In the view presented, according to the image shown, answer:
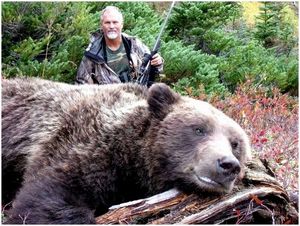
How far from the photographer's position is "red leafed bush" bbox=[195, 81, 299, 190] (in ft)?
19.6

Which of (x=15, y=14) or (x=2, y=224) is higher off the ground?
(x=15, y=14)

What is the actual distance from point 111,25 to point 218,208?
406 cm

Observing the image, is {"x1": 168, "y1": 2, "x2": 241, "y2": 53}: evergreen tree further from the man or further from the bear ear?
the bear ear

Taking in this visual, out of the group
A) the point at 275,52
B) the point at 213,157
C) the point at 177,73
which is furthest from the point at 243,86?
the point at 275,52

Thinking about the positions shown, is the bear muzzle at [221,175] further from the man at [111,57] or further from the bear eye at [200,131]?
the man at [111,57]

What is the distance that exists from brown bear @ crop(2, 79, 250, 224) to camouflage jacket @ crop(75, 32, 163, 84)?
2564mm

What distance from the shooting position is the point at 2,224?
4227 millimetres

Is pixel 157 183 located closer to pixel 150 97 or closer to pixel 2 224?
pixel 150 97

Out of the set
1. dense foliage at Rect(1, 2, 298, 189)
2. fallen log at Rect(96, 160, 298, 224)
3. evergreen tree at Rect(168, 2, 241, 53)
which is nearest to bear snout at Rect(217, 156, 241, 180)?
fallen log at Rect(96, 160, 298, 224)

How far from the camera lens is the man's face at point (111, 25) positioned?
7.70m

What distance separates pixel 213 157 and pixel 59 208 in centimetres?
117

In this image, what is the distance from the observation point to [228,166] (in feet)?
13.2

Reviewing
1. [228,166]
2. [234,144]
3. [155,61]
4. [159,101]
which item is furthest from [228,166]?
[155,61]

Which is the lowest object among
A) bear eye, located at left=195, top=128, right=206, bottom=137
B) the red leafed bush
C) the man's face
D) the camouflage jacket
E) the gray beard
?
the red leafed bush
